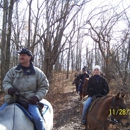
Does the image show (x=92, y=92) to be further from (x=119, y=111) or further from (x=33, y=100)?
(x=33, y=100)

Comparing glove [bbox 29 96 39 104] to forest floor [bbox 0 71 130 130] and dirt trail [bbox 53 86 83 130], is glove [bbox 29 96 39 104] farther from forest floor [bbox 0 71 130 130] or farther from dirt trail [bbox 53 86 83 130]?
dirt trail [bbox 53 86 83 130]

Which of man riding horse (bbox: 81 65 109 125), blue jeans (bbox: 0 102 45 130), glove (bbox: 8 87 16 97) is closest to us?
blue jeans (bbox: 0 102 45 130)

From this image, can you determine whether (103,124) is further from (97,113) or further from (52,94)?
(52,94)

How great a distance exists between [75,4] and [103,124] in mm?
8449

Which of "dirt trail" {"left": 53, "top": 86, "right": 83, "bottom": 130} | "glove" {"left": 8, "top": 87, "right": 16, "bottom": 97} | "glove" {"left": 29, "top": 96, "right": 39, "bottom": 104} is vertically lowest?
"dirt trail" {"left": 53, "top": 86, "right": 83, "bottom": 130}

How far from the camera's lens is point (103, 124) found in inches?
183

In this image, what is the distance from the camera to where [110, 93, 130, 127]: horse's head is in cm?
411

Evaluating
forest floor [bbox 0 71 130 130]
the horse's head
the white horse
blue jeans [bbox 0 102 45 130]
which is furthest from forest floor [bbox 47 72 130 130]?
the white horse

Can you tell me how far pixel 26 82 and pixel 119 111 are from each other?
7.12 feet

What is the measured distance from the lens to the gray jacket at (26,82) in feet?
Answer: 12.4

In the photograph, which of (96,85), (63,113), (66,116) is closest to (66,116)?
(66,116)

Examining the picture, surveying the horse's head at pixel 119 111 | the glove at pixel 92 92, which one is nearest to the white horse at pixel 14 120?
the horse's head at pixel 119 111

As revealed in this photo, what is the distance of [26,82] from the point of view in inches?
149

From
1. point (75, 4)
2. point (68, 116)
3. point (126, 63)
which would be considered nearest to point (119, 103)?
point (68, 116)
